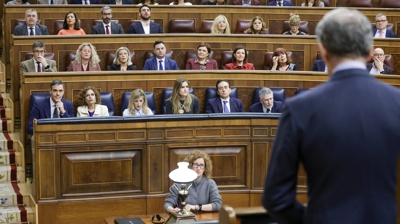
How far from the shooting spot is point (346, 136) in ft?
3.95

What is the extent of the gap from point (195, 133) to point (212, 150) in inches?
6.5

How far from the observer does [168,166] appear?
4.38 m

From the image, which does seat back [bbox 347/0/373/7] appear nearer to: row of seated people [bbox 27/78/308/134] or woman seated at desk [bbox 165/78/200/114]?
row of seated people [bbox 27/78/308/134]

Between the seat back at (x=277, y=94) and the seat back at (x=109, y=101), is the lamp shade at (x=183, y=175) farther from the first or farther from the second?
the seat back at (x=277, y=94)

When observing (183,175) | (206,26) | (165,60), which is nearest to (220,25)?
(206,26)

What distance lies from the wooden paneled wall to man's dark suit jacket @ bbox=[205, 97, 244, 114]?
604mm

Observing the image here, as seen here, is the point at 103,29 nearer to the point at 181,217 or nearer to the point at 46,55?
the point at 46,55

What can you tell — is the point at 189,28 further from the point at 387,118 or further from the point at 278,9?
the point at 387,118

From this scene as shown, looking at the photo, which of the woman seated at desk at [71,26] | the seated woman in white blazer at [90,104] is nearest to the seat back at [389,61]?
the seated woman in white blazer at [90,104]

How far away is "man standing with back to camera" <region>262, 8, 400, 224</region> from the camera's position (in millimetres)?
1205

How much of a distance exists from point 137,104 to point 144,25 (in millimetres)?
1847

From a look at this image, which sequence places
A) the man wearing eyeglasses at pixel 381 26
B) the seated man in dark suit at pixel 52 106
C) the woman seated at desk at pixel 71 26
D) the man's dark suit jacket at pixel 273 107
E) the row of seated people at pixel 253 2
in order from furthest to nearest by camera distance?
1. the row of seated people at pixel 253 2
2. the man wearing eyeglasses at pixel 381 26
3. the woman seated at desk at pixel 71 26
4. the man's dark suit jacket at pixel 273 107
5. the seated man in dark suit at pixel 52 106

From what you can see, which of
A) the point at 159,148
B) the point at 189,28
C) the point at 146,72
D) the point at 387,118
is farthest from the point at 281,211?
the point at 189,28

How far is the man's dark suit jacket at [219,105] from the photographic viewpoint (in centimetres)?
507
